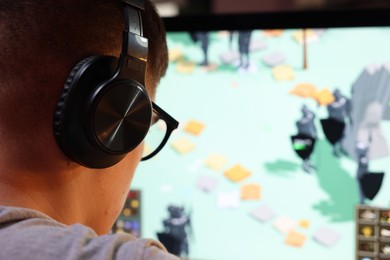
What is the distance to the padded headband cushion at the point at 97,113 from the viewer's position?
0.47m

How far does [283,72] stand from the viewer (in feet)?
2.48

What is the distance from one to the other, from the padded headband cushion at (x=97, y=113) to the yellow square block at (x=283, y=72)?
29 cm

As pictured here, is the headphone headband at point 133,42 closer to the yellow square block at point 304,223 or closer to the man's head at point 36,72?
the man's head at point 36,72

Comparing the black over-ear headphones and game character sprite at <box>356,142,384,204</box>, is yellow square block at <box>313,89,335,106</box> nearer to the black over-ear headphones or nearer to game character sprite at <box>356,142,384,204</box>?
game character sprite at <box>356,142,384,204</box>

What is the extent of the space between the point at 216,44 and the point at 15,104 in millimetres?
383

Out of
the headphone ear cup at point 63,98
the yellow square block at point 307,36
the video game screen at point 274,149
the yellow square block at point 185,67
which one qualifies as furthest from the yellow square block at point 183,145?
the headphone ear cup at point 63,98

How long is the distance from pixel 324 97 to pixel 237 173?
167 mm

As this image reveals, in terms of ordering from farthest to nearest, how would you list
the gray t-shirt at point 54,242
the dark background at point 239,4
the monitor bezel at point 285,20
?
the dark background at point 239,4, the monitor bezel at point 285,20, the gray t-shirt at point 54,242

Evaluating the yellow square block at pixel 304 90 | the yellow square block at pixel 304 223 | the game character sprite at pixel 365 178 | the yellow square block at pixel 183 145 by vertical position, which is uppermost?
the yellow square block at pixel 304 90

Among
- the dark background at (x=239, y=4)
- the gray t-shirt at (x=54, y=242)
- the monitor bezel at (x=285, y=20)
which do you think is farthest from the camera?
the dark background at (x=239, y=4)

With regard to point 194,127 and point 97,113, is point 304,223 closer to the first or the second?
point 194,127

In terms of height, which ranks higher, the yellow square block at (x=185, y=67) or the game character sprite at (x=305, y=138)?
the yellow square block at (x=185, y=67)

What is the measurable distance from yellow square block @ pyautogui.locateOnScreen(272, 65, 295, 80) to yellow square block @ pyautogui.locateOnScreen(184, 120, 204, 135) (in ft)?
0.44

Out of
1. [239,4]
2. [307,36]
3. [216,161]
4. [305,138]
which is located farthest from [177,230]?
[239,4]
